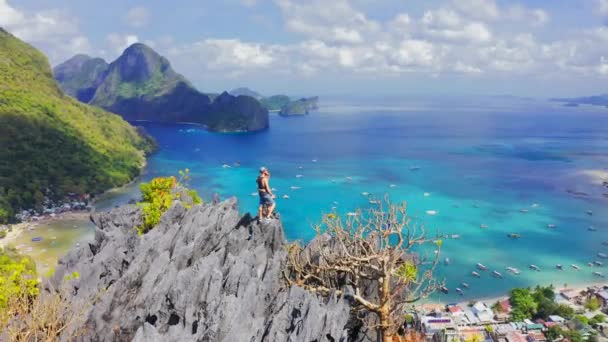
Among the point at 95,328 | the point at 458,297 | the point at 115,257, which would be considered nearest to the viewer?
the point at 95,328

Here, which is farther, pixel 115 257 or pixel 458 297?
pixel 458 297

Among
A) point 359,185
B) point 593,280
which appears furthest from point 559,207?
point 359,185

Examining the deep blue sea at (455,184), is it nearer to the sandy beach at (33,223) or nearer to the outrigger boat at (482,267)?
the outrigger boat at (482,267)

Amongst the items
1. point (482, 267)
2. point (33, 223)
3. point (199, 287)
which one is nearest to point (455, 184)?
point (482, 267)

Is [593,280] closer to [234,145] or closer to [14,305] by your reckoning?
[14,305]

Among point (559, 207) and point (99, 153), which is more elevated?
point (99, 153)

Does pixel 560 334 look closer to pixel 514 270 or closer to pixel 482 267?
pixel 514 270
